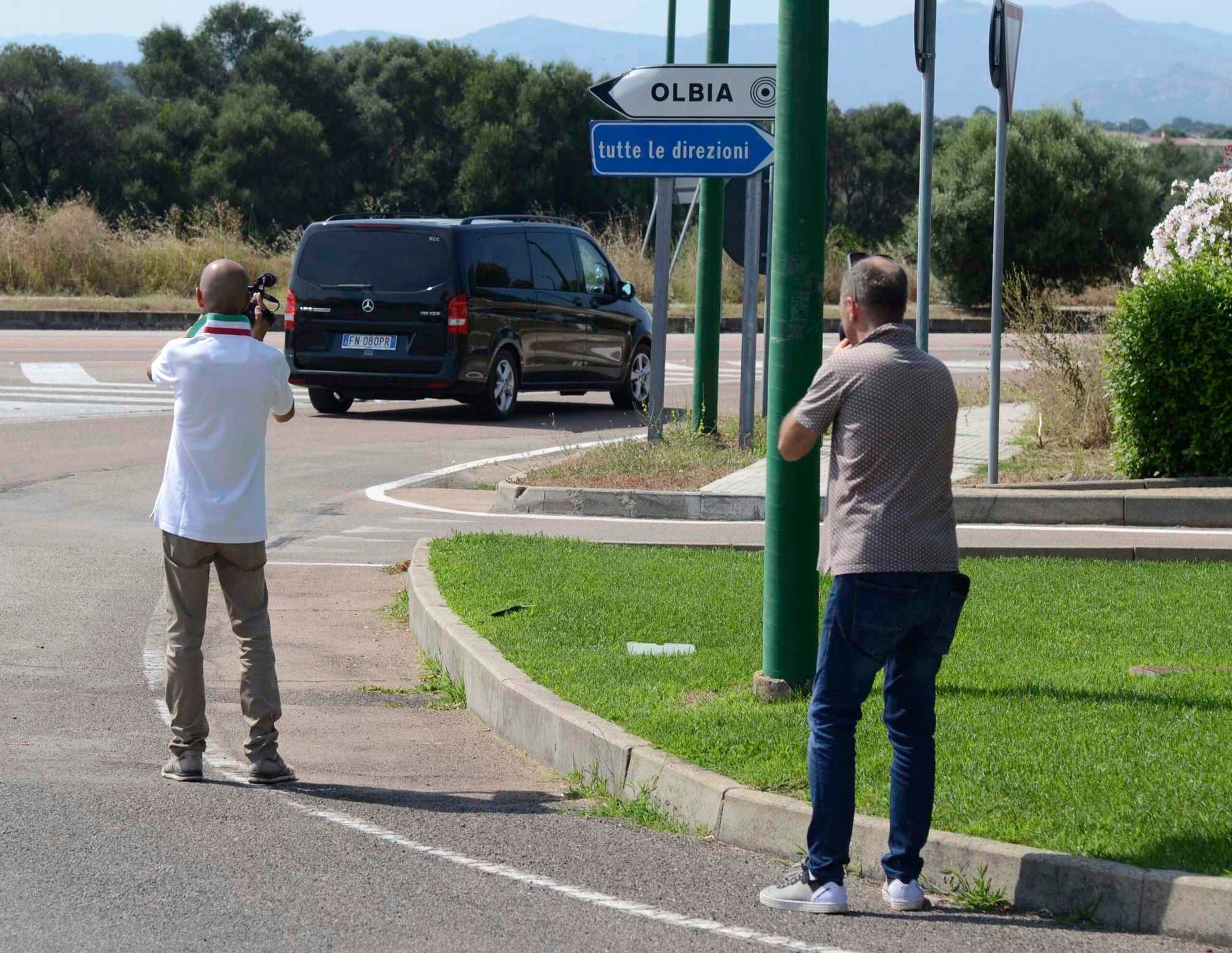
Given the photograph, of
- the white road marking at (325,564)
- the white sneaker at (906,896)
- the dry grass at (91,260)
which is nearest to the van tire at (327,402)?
the white road marking at (325,564)

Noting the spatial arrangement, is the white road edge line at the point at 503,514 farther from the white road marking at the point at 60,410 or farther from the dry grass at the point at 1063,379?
the white road marking at the point at 60,410

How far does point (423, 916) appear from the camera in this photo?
4699 mm

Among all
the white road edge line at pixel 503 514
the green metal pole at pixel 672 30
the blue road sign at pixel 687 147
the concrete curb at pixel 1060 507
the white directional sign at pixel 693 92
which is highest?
the green metal pole at pixel 672 30

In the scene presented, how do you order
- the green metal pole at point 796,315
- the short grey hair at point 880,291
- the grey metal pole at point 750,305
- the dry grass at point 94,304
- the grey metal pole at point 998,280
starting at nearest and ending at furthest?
the short grey hair at point 880,291 < the green metal pole at point 796,315 < the grey metal pole at point 998,280 < the grey metal pole at point 750,305 < the dry grass at point 94,304

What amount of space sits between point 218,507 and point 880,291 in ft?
8.21

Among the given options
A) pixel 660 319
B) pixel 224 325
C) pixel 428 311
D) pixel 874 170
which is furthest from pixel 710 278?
pixel 874 170

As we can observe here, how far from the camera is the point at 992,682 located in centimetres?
685

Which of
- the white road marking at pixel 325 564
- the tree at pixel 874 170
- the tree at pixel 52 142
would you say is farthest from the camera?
the tree at pixel 874 170

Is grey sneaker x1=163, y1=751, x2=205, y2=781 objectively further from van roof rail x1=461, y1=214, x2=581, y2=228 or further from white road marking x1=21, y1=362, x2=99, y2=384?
white road marking x1=21, y1=362, x2=99, y2=384

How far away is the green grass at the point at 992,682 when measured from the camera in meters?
5.23

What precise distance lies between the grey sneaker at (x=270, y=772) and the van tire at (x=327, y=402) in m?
13.0

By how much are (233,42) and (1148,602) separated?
170 feet

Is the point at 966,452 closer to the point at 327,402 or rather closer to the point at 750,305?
the point at 750,305

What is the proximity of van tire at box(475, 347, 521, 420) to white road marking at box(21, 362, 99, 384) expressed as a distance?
211 inches
